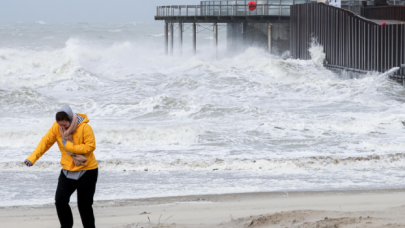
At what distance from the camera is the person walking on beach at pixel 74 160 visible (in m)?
4.42

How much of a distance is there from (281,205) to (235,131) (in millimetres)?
6498

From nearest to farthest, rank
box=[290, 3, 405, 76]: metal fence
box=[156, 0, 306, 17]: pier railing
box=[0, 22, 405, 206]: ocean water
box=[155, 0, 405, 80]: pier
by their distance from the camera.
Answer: box=[0, 22, 405, 206]: ocean water
box=[290, 3, 405, 76]: metal fence
box=[155, 0, 405, 80]: pier
box=[156, 0, 306, 17]: pier railing

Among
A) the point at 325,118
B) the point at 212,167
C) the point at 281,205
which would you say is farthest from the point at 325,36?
the point at 281,205

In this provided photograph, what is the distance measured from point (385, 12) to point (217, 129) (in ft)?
51.9

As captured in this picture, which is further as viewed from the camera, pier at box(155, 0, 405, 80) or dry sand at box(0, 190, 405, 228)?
pier at box(155, 0, 405, 80)

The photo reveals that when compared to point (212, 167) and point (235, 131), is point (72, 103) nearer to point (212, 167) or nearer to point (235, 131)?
point (235, 131)

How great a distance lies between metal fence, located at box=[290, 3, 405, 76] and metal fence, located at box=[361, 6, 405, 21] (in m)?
3.14

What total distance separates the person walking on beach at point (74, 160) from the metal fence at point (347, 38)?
51.4 ft

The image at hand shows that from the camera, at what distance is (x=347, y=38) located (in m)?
21.6

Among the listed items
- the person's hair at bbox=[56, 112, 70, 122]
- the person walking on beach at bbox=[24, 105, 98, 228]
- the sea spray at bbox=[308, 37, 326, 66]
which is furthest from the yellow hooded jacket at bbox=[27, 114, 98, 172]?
the sea spray at bbox=[308, 37, 326, 66]

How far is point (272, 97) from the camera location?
19469 mm

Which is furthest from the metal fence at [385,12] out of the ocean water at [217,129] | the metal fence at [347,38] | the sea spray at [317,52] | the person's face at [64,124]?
the person's face at [64,124]

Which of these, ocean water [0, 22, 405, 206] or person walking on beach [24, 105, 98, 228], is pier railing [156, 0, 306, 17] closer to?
ocean water [0, 22, 405, 206]

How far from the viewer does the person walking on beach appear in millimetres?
4422
